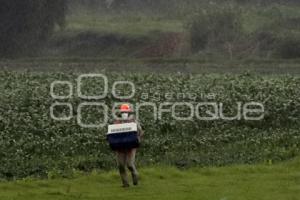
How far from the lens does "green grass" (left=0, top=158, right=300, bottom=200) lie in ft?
70.8

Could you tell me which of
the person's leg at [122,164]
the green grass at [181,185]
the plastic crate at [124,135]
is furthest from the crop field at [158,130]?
the plastic crate at [124,135]

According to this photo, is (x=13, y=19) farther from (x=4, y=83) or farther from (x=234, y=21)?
(x=4, y=83)

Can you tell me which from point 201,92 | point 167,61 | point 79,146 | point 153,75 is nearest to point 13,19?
point 167,61

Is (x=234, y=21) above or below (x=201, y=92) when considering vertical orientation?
above

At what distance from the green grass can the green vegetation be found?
1443 millimetres

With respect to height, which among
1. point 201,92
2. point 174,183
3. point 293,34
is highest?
point 293,34

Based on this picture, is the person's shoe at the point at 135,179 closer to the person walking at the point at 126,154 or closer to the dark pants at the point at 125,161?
the person walking at the point at 126,154

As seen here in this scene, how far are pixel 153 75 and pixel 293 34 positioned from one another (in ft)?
98.9

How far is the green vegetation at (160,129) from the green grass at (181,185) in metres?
1.44

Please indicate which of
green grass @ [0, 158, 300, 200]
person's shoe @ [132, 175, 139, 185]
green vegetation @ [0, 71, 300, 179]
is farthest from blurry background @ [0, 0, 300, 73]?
person's shoe @ [132, 175, 139, 185]

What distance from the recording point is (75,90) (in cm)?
3622

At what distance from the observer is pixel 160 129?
105 feet

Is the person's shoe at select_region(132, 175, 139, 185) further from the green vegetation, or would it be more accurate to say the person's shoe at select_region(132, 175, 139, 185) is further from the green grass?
the green vegetation

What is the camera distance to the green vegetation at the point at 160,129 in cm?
2777
